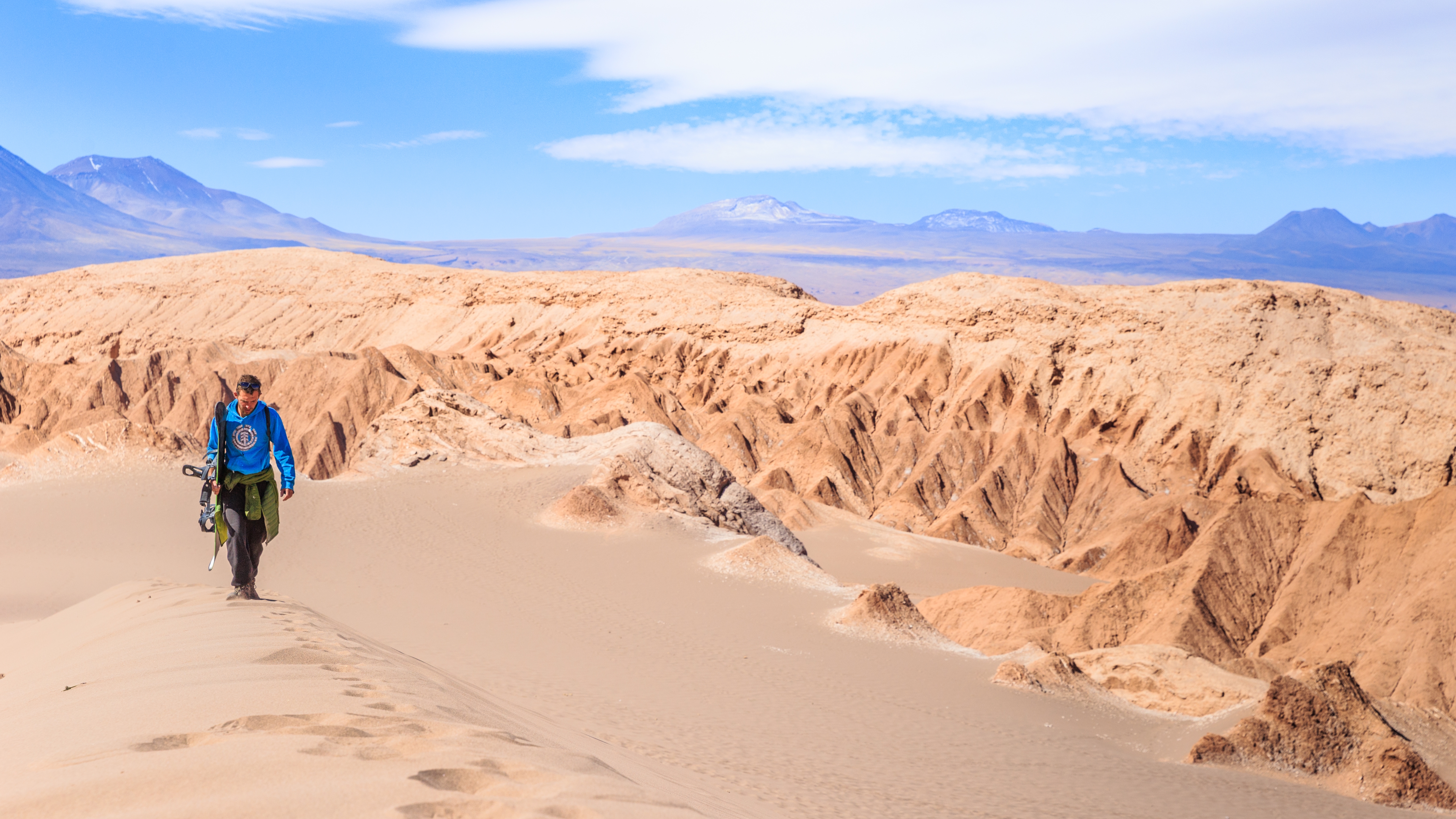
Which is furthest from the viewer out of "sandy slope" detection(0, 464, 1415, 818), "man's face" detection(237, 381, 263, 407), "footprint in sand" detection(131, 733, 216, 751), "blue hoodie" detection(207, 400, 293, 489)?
"blue hoodie" detection(207, 400, 293, 489)

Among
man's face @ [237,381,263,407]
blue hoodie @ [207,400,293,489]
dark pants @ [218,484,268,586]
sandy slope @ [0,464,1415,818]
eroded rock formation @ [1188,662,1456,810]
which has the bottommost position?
eroded rock formation @ [1188,662,1456,810]

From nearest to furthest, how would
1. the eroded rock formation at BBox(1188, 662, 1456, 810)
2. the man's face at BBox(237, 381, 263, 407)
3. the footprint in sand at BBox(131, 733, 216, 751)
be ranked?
the footprint in sand at BBox(131, 733, 216, 751) < the man's face at BBox(237, 381, 263, 407) < the eroded rock formation at BBox(1188, 662, 1456, 810)

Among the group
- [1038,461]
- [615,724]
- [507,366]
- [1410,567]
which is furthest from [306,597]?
[507,366]

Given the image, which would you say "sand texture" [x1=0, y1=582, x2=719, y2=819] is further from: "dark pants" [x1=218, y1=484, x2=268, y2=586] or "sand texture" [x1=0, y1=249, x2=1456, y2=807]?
"sand texture" [x1=0, y1=249, x2=1456, y2=807]

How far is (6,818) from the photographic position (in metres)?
3.57

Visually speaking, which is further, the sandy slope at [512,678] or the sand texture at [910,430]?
the sand texture at [910,430]

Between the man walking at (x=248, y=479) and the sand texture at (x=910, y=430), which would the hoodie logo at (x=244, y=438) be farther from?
the sand texture at (x=910, y=430)

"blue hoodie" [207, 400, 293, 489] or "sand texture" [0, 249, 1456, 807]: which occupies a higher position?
"blue hoodie" [207, 400, 293, 489]

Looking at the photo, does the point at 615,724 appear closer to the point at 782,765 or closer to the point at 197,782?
the point at 782,765

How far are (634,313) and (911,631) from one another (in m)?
46.8

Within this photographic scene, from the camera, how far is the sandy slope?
16.1ft

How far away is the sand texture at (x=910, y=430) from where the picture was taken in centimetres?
2297

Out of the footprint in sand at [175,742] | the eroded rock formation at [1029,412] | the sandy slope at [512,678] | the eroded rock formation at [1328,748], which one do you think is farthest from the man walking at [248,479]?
the eroded rock formation at [1029,412]

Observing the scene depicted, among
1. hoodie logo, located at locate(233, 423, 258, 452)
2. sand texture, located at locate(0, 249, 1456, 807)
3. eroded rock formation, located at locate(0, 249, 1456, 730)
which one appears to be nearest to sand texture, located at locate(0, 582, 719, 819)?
hoodie logo, located at locate(233, 423, 258, 452)
